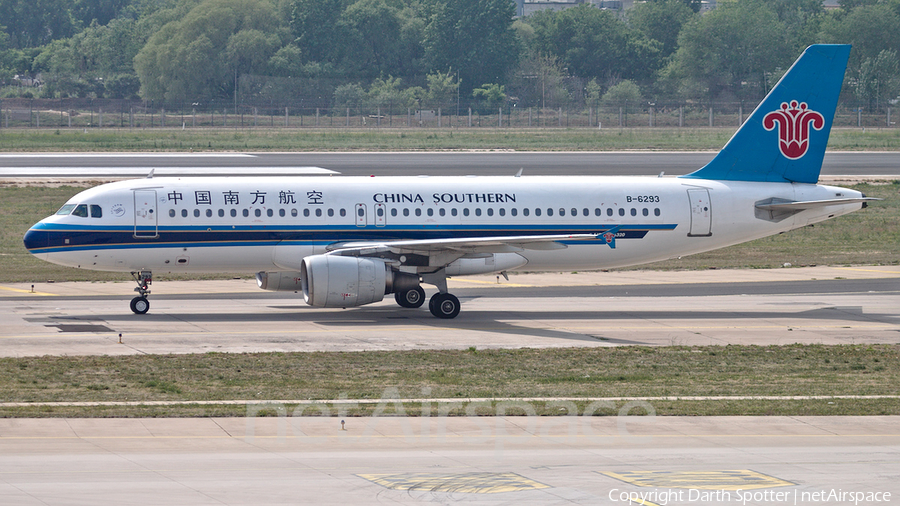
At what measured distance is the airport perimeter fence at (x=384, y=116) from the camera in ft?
449

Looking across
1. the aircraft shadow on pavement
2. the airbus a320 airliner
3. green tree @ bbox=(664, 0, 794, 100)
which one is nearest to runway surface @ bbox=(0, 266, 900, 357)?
the aircraft shadow on pavement

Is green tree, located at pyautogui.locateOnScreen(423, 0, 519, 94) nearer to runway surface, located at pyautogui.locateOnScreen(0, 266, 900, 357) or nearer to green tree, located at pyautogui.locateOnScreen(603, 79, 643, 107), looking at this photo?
green tree, located at pyautogui.locateOnScreen(603, 79, 643, 107)

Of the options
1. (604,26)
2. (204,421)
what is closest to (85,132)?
(604,26)

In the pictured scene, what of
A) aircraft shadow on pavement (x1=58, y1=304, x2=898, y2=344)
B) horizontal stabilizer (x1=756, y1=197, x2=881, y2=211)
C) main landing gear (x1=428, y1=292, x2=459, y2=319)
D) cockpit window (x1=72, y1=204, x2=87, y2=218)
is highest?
horizontal stabilizer (x1=756, y1=197, x2=881, y2=211)

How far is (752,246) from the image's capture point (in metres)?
50.3

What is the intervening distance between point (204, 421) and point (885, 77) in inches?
5844

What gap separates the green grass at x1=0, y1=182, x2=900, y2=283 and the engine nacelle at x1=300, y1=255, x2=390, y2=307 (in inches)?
483

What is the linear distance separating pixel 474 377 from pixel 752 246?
100 ft

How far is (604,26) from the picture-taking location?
582 ft

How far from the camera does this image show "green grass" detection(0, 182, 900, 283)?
4150 cm

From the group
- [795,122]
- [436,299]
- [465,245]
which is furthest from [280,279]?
[795,122]

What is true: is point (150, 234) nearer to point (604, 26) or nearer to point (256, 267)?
point (256, 267)

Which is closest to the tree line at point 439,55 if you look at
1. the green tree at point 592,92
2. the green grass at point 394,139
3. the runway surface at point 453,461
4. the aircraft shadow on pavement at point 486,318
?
the green tree at point 592,92

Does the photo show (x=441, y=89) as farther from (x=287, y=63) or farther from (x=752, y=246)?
(x=752, y=246)
